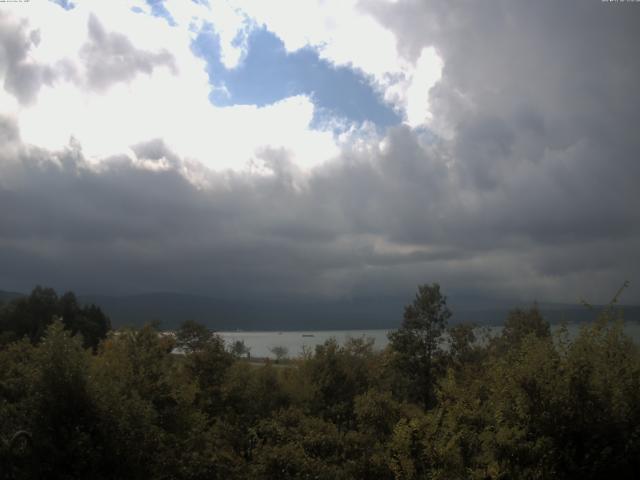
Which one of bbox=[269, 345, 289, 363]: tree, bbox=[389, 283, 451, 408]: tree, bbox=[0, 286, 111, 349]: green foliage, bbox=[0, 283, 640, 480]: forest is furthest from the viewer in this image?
bbox=[0, 286, 111, 349]: green foliage

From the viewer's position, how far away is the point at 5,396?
1652 centimetres

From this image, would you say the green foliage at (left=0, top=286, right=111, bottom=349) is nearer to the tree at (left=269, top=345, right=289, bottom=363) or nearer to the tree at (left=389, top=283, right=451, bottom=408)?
the tree at (left=269, top=345, right=289, bottom=363)

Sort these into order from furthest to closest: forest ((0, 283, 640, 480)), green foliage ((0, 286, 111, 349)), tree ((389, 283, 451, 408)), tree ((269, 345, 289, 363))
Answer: green foliage ((0, 286, 111, 349))
tree ((269, 345, 289, 363))
tree ((389, 283, 451, 408))
forest ((0, 283, 640, 480))

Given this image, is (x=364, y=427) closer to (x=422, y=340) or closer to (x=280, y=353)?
(x=422, y=340)

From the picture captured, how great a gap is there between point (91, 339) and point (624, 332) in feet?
279

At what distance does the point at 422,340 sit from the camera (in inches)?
1577

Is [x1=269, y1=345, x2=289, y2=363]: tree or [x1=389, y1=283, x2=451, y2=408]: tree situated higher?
[x1=389, y1=283, x2=451, y2=408]: tree

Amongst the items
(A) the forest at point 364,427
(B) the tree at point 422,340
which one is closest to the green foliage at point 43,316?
(B) the tree at point 422,340

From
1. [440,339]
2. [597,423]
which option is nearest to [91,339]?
[440,339]

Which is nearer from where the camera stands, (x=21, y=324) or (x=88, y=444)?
(x=88, y=444)

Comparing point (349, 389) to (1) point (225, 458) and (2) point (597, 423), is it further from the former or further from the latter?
(2) point (597, 423)

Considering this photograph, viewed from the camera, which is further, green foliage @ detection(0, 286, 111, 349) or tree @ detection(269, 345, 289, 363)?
green foliage @ detection(0, 286, 111, 349)

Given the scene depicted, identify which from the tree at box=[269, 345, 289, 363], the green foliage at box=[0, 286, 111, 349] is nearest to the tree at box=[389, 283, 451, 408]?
the tree at box=[269, 345, 289, 363]

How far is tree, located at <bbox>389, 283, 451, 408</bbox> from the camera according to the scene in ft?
130
